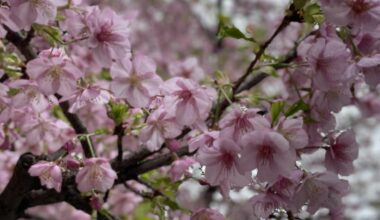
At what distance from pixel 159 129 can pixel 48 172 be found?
376 millimetres

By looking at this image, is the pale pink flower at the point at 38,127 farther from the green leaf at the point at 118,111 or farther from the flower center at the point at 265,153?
the flower center at the point at 265,153

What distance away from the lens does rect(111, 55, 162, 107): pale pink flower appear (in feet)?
5.41

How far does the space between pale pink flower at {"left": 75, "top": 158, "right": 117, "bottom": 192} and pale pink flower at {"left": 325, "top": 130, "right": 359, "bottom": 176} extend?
702 millimetres

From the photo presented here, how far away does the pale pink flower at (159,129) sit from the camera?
5.45 feet

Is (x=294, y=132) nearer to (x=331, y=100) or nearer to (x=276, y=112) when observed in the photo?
(x=276, y=112)

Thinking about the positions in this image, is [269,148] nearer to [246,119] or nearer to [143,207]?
[246,119]

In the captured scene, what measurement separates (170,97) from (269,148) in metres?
0.38

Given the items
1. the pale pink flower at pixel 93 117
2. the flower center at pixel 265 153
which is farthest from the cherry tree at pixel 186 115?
the pale pink flower at pixel 93 117

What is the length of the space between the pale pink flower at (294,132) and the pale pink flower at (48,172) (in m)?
0.71

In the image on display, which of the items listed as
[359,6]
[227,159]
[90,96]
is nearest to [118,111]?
[90,96]

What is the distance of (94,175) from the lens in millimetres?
1722

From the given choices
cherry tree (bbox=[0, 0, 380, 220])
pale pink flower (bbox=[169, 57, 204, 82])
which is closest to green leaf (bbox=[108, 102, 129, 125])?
cherry tree (bbox=[0, 0, 380, 220])

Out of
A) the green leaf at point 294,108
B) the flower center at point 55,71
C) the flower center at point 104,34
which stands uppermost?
the green leaf at point 294,108

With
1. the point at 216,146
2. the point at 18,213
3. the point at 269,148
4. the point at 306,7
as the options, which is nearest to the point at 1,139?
the point at 18,213
